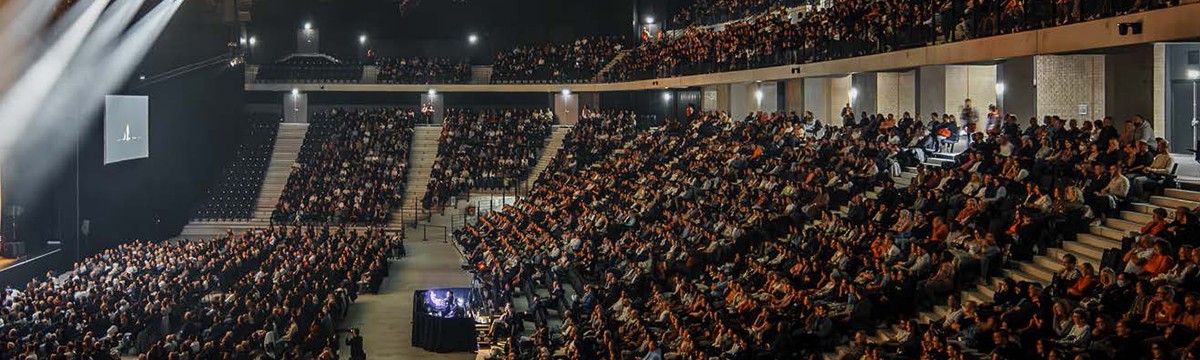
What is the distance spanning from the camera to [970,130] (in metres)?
23.3

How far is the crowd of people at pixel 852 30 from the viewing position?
735 inches

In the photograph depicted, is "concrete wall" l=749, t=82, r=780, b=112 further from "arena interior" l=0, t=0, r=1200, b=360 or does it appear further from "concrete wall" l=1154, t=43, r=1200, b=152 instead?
"concrete wall" l=1154, t=43, r=1200, b=152

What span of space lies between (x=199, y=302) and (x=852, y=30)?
13411 millimetres

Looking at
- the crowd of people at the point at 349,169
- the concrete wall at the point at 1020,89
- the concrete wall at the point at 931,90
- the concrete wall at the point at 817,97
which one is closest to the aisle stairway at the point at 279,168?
the crowd of people at the point at 349,169

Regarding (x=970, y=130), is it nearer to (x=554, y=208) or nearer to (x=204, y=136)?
(x=554, y=208)

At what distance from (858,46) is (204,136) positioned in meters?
25.2

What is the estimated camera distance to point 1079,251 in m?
15.3

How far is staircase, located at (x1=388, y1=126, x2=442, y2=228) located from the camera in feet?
132

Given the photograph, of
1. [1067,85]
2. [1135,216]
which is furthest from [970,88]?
[1135,216]

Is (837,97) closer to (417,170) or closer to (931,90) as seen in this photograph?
(931,90)

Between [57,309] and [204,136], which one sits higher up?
[204,136]

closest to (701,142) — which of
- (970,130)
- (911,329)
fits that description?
(970,130)

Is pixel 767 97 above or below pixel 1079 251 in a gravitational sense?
above

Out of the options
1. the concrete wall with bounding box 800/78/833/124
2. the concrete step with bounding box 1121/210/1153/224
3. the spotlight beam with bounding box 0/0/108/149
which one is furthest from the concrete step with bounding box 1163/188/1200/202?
the spotlight beam with bounding box 0/0/108/149
